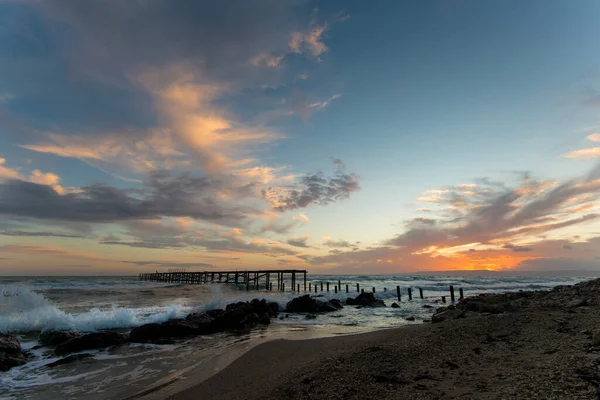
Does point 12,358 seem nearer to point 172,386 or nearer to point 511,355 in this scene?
point 172,386

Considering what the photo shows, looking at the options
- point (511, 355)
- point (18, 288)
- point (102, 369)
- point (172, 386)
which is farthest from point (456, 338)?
point (18, 288)

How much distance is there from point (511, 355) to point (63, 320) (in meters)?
19.6

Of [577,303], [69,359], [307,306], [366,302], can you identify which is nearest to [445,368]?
[69,359]

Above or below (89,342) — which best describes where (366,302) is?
below

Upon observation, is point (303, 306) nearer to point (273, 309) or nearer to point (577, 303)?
point (273, 309)

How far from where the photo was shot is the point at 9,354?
35.9 feet

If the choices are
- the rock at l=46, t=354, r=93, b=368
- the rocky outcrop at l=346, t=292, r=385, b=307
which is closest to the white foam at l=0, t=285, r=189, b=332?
the rock at l=46, t=354, r=93, b=368

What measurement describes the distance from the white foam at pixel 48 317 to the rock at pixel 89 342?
13.9ft

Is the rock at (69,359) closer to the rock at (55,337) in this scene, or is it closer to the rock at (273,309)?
the rock at (55,337)

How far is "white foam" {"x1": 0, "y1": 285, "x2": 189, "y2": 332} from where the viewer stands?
1675cm

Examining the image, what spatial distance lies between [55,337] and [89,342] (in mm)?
2444

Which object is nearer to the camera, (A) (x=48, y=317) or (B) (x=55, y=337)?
(B) (x=55, y=337)

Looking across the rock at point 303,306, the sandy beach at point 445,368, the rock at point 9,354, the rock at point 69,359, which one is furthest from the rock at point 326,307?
the rock at point 9,354

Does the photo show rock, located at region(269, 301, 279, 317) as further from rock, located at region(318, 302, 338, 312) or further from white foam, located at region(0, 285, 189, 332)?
white foam, located at region(0, 285, 189, 332)
